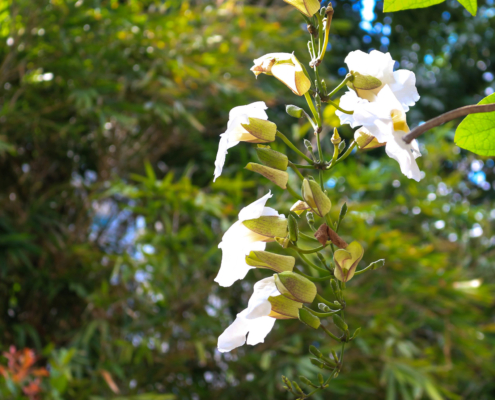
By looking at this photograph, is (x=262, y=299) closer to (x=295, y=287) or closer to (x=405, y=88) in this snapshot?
(x=295, y=287)

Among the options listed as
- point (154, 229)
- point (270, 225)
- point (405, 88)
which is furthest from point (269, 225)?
point (154, 229)

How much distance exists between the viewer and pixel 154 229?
1.61 m

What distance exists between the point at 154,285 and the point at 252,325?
3.81 feet

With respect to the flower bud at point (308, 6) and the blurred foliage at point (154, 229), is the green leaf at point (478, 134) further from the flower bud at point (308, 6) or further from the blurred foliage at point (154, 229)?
the blurred foliage at point (154, 229)

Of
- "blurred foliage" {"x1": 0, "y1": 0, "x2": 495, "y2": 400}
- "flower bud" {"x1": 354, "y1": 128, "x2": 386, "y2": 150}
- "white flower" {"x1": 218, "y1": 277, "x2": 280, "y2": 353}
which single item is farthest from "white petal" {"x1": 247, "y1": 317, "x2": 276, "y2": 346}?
"blurred foliage" {"x1": 0, "y1": 0, "x2": 495, "y2": 400}

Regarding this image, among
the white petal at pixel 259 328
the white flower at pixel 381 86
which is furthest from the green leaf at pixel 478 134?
the white petal at pixel 259 328

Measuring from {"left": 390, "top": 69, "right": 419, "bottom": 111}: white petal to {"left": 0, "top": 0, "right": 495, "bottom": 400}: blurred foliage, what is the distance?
100 centimetres

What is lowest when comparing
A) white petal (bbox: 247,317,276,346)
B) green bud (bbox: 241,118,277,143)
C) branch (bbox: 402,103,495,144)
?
white petal (bbox: 247,317,276,346)

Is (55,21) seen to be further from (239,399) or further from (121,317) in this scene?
(239,399)

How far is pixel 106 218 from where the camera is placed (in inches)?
71.5

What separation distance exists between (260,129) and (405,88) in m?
0.08

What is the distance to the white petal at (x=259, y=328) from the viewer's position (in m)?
0.23

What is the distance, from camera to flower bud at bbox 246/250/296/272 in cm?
22

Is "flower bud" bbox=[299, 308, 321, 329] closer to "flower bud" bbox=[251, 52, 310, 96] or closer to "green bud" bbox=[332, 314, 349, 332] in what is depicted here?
"green bud" bbox=[332, 314, 349, 332]
